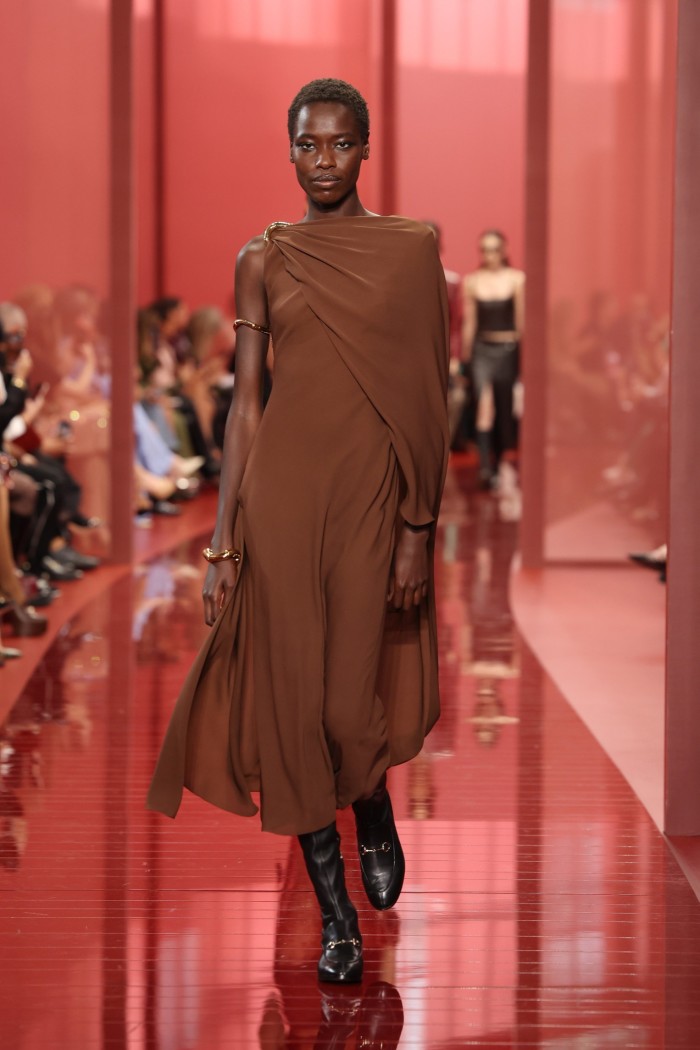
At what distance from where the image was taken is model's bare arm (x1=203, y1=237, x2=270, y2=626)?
318 centimetres

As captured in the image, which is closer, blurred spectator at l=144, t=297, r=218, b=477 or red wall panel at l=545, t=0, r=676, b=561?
red wall panel at l=545, t=0, r=676, b=561

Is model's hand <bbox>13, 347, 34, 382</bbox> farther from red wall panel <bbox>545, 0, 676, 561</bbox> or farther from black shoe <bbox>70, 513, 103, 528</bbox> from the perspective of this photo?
red wall panel <bbox>545, 0, 676, 561</bbox>

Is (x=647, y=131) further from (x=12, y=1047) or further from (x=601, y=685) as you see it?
(x=12, y=1047)

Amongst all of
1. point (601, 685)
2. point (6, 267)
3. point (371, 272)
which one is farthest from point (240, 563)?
point (6, 267)

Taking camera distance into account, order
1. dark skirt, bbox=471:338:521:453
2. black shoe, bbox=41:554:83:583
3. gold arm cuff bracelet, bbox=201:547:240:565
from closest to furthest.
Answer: gold arm cuff bracelet, bbox=201:547:240:565 < black shoe, bbox=41:554:83:583 < dark skirt, bbox=471:338:521:453

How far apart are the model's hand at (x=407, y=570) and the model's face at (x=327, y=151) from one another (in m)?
0.64

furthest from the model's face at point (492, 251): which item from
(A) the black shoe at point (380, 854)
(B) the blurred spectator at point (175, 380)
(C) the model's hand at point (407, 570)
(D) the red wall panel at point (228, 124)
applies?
(C) the model's hand at point (407, 570)

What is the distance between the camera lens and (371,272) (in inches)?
123

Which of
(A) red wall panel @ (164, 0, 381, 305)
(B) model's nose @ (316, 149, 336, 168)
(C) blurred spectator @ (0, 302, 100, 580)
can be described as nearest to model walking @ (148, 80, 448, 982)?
(B) model's nose @ (316, 149, 336, 168)

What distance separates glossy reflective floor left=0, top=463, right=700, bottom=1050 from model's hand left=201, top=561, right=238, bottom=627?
28.0 inches

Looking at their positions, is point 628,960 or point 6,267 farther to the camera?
point 6,267

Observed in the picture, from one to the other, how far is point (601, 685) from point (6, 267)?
348 cm

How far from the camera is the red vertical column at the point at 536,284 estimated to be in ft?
30.3

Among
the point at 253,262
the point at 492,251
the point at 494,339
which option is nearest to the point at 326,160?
the point at 253,262
